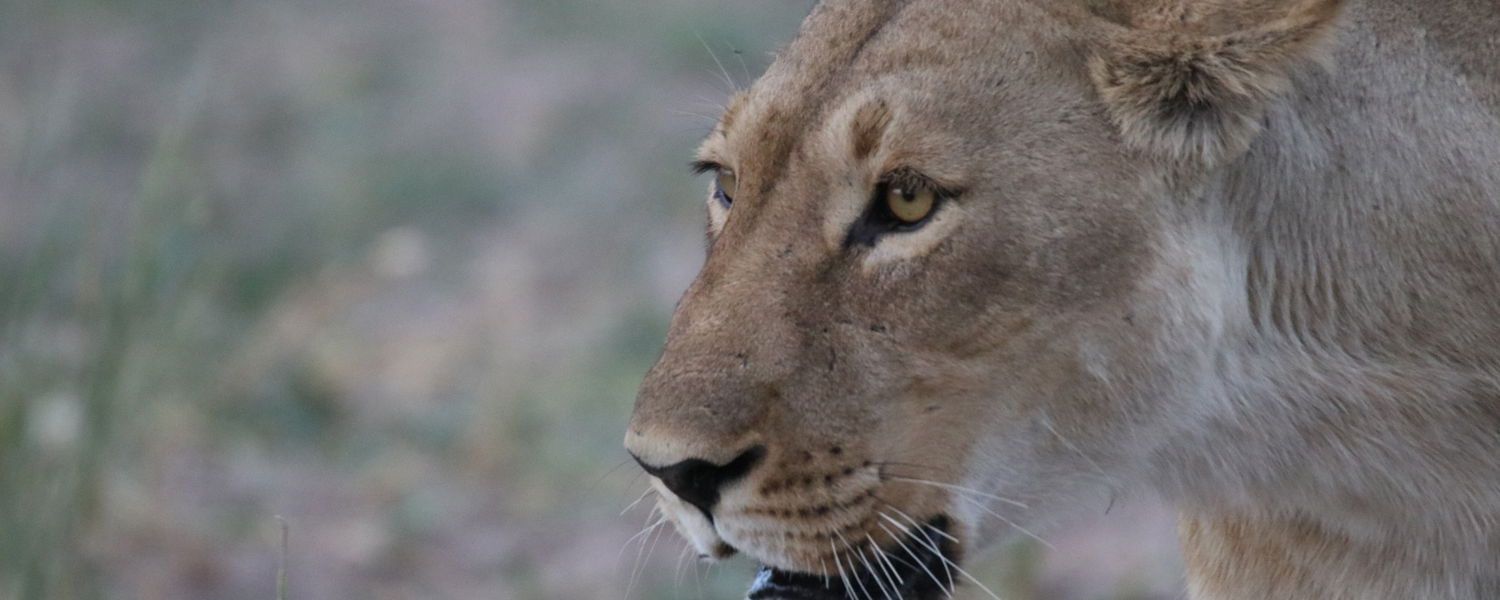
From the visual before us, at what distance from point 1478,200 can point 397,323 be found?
4431mm

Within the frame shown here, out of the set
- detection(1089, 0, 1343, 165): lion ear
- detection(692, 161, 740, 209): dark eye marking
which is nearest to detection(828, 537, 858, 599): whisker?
detection(692, 161, 740, 209): dark eye marking

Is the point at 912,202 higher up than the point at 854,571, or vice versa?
the point at 912,202

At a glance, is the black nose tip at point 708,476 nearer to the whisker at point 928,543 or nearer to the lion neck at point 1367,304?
the whisker at point 928,543

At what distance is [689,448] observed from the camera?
2230mm

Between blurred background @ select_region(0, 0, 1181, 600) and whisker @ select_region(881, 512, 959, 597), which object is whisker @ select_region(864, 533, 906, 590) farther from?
blurred background @ select_region(0, 0, 1181, 600)

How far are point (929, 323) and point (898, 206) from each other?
142 millimetres

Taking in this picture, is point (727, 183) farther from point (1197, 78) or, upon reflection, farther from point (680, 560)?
point (1197, 78)

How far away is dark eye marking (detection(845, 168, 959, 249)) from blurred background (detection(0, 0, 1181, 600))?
517 millimetres

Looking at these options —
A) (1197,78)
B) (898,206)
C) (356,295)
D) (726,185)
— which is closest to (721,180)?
(726,185)

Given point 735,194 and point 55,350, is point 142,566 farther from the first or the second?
point 735,194

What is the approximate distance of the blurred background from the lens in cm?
391

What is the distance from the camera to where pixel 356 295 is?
246 inches

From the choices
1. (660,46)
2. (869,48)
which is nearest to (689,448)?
(869,48)

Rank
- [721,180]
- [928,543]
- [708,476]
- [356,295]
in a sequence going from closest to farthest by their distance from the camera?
1. [708,476]
2. [928,543]
3. [721,180]
4. [356,295]
